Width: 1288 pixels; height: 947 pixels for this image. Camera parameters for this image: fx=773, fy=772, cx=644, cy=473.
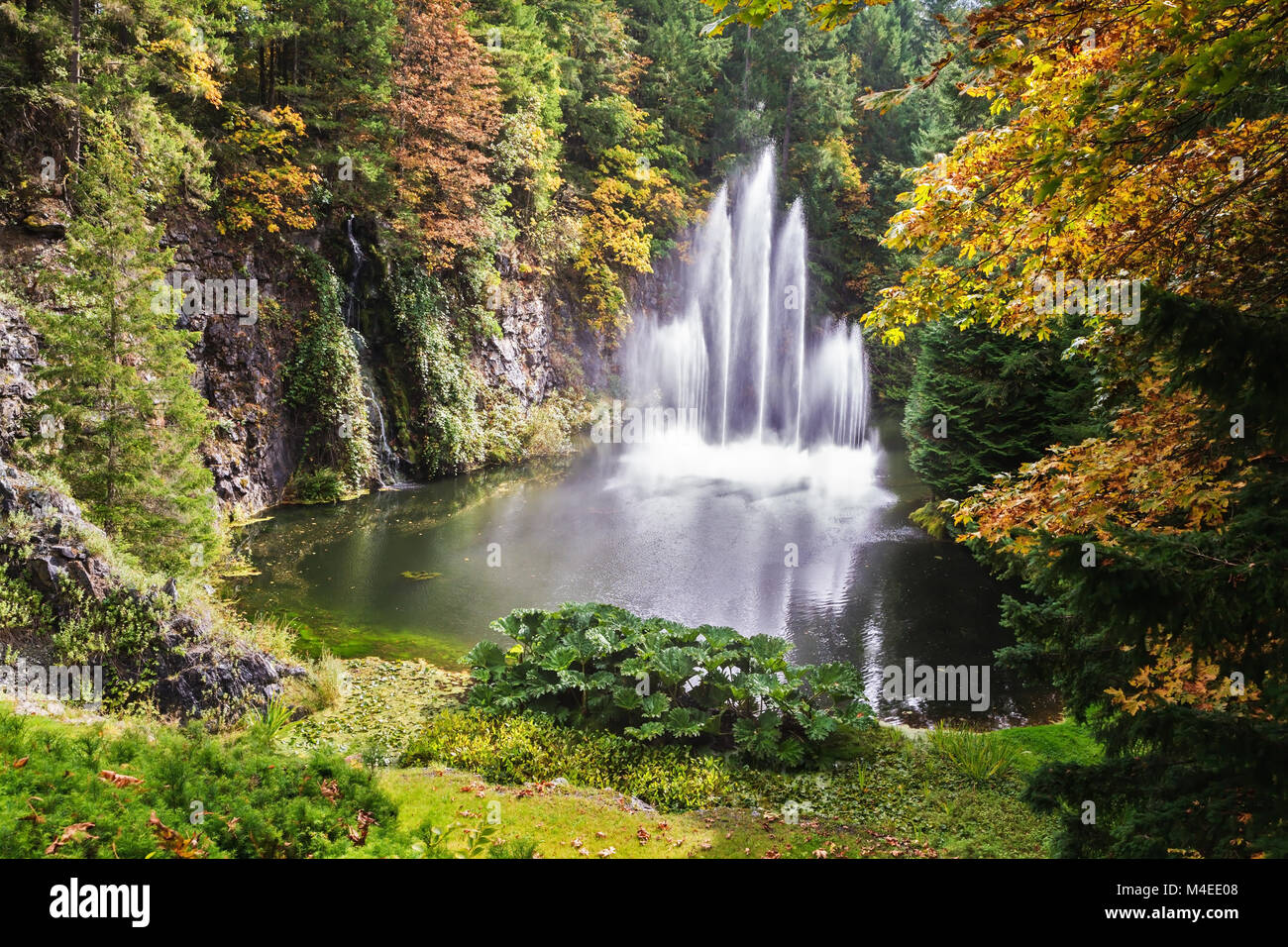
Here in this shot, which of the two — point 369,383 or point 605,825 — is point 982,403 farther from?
point 369,383

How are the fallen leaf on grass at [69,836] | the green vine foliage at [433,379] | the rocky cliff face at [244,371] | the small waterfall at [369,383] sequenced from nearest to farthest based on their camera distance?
the fallen leaf on grass at [69,836] < the rocky cliff face at [244,371] < the small waterfall at [369,383] < the green vine foliage at [433,379]

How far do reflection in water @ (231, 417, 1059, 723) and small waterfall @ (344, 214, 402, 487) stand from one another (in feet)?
2.88

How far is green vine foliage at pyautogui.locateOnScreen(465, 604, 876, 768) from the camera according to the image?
670 centimetres

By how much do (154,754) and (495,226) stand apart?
66.0 feet

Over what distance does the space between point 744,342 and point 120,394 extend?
81.1ft

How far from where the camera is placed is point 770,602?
11.4m

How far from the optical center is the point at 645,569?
41.2 ft

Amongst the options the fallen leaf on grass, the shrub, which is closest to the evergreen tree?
the shrub

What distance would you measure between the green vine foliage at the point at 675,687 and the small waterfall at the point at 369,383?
10691 mm

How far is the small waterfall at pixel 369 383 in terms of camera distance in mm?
17484

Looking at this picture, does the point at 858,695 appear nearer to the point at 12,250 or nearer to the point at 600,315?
the point at 12,250

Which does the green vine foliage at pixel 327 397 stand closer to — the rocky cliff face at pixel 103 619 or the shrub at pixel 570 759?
the rocky cliff face at pixel 103 619

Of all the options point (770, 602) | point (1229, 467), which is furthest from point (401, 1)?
point (1229, 467)

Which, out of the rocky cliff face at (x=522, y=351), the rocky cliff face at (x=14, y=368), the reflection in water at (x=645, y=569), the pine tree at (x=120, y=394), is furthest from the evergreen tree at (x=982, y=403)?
the rocky cliff face at (x=14, y=368)
